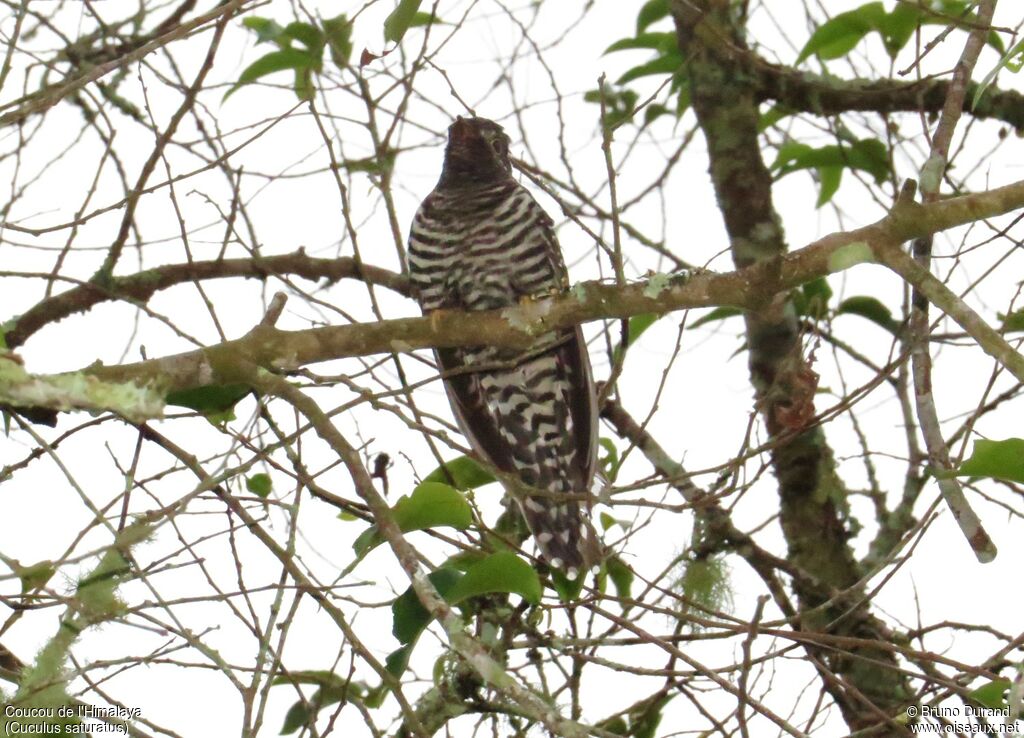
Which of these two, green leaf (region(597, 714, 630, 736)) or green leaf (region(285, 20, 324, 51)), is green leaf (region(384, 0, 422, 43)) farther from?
green leaf (region(597, 714, 630, 736))

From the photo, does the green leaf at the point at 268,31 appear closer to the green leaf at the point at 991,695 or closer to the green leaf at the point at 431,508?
the green leaf at the point at 431,508

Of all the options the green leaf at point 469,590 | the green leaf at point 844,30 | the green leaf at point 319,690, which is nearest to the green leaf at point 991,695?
the green leaf at point 469,590

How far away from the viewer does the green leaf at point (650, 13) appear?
4.23 metres

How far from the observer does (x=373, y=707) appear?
3172 mm

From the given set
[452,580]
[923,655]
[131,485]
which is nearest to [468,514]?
[452,580]

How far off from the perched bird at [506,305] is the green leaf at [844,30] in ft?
3.55

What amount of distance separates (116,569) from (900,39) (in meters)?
2.63

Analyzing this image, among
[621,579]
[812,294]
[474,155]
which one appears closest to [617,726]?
[621,579]

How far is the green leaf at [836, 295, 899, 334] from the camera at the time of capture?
3.99 meters

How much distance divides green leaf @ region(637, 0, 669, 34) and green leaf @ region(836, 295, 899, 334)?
3.66 feet

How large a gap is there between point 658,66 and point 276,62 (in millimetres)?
1278

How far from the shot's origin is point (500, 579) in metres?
2.60

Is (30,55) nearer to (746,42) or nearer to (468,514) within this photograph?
(468,514)

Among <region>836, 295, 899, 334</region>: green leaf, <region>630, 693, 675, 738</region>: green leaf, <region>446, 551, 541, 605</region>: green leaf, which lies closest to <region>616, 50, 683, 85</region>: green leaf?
<region>836, 295, 899, 334</region>: green leaf
